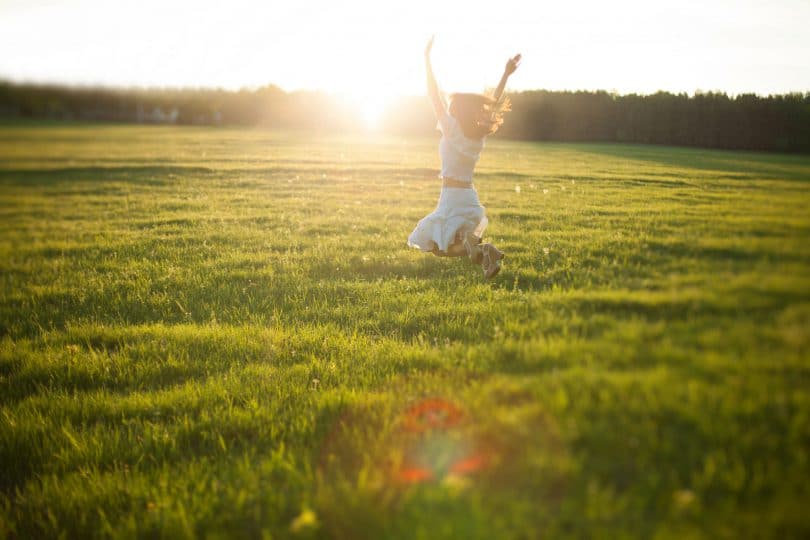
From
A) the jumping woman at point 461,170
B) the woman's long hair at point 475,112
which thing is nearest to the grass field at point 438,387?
the jumping woman at point 461,170

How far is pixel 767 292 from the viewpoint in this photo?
324 centimetres

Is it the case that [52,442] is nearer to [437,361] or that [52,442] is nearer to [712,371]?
[437,361]

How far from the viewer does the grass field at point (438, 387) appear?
107 inches

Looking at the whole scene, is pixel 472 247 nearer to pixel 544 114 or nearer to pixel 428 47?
pixel 428 47

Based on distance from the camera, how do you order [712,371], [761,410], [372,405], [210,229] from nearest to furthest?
1. [761,410]
2. [712,371]
3. [372,405]
4. [210,229]

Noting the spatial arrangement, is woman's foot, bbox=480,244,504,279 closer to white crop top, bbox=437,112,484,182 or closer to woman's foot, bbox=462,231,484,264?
woman's foot, bbox=462,231,484,264

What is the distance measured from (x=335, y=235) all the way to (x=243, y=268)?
2623 millimetres

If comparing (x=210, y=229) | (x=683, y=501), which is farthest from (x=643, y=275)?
(x=210, y=229)

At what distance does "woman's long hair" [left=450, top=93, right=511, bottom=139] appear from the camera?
6.37 meters

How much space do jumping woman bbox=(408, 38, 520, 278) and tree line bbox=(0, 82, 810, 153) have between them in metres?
3.26

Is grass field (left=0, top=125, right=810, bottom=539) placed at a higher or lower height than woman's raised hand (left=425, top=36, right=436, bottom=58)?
lower

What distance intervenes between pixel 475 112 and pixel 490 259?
1.83 metres

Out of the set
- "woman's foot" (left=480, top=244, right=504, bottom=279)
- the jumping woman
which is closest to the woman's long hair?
the jumping woman

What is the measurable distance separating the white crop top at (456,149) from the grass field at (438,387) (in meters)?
1.53
